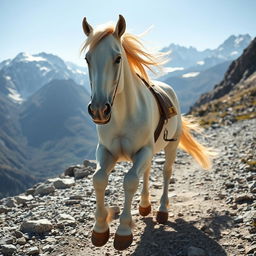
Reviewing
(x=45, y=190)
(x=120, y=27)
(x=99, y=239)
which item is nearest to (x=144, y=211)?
(x=99, y=239)

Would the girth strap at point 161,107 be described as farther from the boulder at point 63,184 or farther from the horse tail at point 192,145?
the boulder at point 63,184

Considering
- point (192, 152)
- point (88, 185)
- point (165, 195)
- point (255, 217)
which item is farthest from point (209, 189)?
point (88, 185)

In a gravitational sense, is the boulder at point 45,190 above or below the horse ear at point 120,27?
below

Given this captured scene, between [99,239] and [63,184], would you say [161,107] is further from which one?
[63,184]

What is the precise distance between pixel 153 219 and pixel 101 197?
2944 mm

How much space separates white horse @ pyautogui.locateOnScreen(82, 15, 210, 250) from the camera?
493 centimetres

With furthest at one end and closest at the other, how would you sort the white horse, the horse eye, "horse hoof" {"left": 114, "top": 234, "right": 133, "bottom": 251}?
"horse hoof" {"left": 114, "top": 234, "right": 133, "bottom": 251} → the horse eye → the white horse

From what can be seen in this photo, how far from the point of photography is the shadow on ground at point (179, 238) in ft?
21.3

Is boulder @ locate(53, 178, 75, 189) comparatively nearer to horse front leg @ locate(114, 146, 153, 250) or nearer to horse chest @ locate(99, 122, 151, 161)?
horse chest @ locate(99, 122, 151, 161)

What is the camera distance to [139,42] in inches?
260

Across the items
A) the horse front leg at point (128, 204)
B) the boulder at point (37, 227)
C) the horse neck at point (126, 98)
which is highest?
the horse neck at point (126, 98)

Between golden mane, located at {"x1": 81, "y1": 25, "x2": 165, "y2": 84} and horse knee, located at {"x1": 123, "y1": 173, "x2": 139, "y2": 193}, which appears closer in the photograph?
horse knee, located at {"x1": 123, "y1": 173, "x2": 139, "y2": 193}

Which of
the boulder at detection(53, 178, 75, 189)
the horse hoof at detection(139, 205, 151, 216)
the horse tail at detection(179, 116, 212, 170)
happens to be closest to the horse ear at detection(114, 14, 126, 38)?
the horse hoof at detection(139, 205, 151, 216)

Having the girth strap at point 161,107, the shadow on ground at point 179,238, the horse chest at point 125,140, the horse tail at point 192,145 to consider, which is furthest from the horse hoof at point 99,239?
the horse tail at point 192,145
